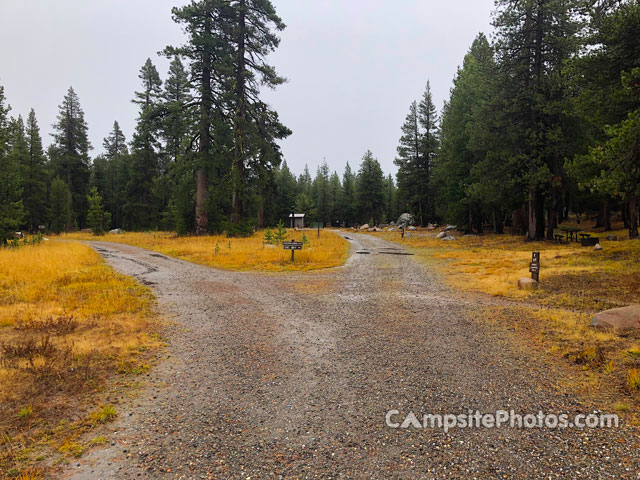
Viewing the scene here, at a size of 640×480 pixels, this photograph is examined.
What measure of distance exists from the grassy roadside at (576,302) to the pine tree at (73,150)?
55790 millimetres

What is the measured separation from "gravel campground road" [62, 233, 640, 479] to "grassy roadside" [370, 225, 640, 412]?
1.99 feet

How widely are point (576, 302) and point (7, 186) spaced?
28955mm

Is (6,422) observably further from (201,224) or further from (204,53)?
(204,53)

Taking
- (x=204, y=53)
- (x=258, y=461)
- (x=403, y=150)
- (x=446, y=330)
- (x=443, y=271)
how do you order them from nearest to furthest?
(x=258, y=461) → (x=446, y=330) → (x=443, y=271) → (x=204, y=53) → (x=403, y=150)

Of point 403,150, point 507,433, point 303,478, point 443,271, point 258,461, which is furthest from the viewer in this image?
point 403,150

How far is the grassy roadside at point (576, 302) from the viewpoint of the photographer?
14.6 ft

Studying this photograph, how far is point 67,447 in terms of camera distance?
10.0 feet

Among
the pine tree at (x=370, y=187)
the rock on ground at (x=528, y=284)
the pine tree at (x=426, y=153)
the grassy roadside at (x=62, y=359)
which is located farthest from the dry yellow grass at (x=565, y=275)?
the pine tree at (x=370, y=187)

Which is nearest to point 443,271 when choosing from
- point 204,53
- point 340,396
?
point 340,396

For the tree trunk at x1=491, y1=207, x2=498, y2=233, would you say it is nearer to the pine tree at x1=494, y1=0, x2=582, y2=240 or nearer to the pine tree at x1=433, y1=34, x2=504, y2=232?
the pine tree at x1=433, y1=34, x2=504, y2=232

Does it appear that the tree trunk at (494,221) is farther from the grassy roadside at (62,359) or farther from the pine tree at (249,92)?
the grassy roadside at (62,359)

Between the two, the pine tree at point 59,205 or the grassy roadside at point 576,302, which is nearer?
the grassy roadside at point 576,302

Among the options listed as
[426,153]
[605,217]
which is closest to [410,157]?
[426,153]

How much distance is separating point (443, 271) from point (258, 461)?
12.4m
